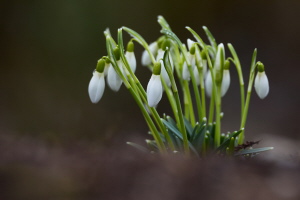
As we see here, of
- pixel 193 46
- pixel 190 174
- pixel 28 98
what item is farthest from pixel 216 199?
pixel 28 98

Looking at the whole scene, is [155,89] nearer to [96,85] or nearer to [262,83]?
[96,85]

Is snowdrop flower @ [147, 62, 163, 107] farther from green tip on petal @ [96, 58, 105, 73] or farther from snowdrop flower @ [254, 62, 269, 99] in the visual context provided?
snowdrop flower @ [254, 62, 269, 99]

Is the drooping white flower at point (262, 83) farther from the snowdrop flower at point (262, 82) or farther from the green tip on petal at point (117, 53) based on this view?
the green tip on petal at point (117, 53)

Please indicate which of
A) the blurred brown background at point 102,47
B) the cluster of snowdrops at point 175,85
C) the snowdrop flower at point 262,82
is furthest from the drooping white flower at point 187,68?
the blurred brown background at point 102,47

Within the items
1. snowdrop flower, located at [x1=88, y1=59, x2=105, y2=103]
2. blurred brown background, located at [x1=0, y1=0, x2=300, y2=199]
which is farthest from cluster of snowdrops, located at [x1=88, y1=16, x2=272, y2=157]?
blurred brown background, located at [x1=0, y1=0, x2=300, y2=199]

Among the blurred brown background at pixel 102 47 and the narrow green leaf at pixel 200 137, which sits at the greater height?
the blurred brown background at pixel 102 47

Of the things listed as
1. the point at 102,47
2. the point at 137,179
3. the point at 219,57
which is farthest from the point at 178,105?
the point at 102,47
